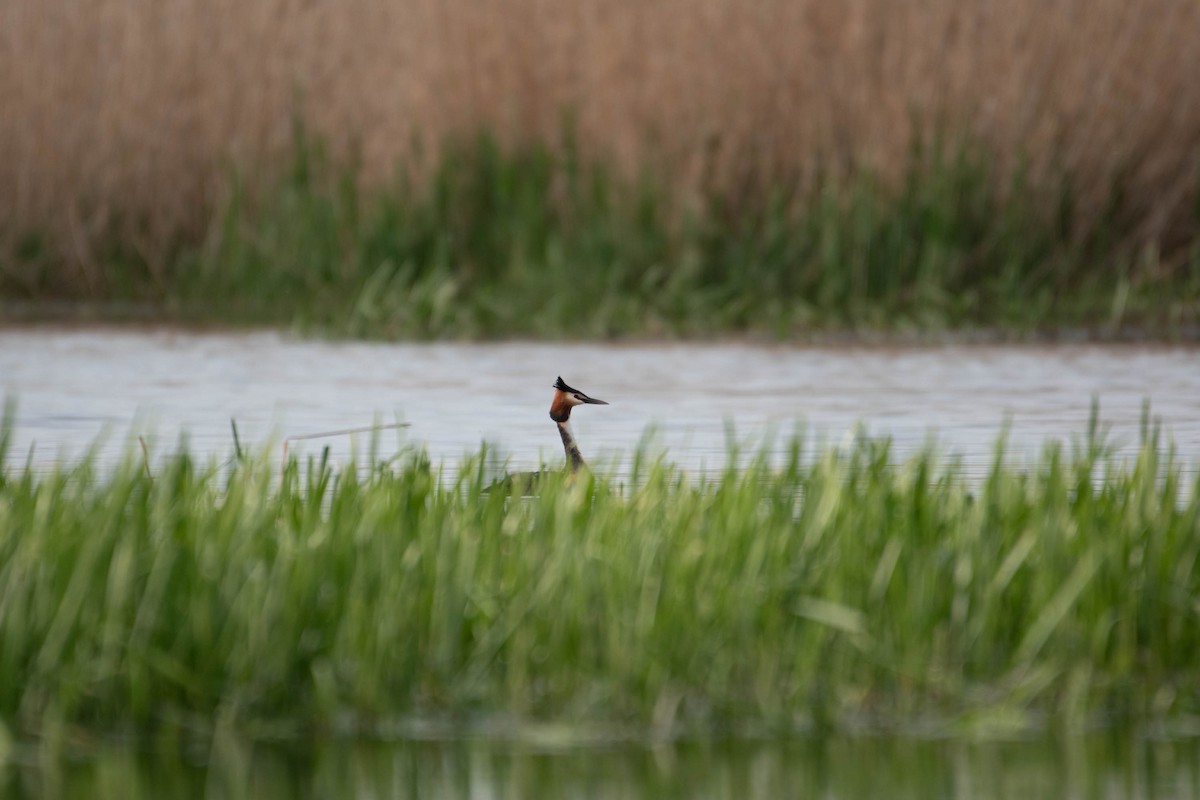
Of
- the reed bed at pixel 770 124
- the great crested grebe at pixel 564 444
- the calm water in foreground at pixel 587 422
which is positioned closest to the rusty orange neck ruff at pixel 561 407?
the great crested grebe at pixel 564 444

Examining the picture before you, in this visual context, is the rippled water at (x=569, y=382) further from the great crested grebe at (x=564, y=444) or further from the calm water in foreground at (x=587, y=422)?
the great crested grebe at (x=564, y=444)

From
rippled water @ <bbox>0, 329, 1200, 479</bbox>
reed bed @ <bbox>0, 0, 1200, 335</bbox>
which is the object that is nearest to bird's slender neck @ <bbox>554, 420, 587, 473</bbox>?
rippled water @ <bbox>0, 329, 1200, 479</bbox>

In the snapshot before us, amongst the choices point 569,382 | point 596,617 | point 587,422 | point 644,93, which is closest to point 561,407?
point 587,422

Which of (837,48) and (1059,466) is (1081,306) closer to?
(837,48)

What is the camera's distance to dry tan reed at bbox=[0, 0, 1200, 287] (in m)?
12.2

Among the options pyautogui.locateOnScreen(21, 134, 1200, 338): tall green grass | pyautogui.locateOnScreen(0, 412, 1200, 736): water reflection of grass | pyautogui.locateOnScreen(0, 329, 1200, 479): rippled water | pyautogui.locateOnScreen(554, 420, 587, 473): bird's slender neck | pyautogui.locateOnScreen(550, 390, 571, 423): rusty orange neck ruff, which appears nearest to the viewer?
pyautogui.locateOnScreen(0, 412, 1200, 736): water reflection of grass

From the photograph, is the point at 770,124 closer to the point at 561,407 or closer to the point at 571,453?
the point at 561,407

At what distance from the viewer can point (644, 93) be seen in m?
12.5

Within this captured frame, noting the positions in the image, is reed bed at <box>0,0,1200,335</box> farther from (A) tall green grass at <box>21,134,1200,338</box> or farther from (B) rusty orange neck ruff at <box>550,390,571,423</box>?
(B) rusty orange neck ruff at <box>550,390,571,423</box>

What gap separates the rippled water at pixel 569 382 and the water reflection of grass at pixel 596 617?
2.49m

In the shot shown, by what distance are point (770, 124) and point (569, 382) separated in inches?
115

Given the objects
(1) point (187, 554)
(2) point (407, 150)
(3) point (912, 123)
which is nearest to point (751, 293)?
(3) point (912, 123)

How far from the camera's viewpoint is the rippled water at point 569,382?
8.31 m

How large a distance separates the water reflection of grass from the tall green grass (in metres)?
7.07
